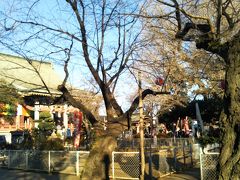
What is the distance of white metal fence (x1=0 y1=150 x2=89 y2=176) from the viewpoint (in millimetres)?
15922

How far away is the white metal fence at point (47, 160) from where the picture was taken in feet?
52.2

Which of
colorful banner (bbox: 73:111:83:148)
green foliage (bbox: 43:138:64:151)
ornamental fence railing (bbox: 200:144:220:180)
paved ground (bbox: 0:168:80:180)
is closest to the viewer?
ornamental fence railing (bbox: 200:144:220:180)

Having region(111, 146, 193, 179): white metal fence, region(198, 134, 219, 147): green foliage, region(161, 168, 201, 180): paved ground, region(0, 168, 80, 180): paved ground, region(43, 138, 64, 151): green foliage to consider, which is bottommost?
region(0, 168, 80, 180): paved ground

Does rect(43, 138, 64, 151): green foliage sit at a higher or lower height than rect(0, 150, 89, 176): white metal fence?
higher

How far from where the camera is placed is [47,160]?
57.5 ft

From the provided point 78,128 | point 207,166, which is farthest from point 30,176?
point 78,128

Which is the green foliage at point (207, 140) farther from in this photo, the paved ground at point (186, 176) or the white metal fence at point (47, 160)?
the white metal fence at point (47, 160)

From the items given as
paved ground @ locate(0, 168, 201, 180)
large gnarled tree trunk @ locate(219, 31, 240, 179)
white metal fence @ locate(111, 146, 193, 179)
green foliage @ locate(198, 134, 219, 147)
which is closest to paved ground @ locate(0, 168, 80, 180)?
paved ground @ locate(0, 168, 201, 180)

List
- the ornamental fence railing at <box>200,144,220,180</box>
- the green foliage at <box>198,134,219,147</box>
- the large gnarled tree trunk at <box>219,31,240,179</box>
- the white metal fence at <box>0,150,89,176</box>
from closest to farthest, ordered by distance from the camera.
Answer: the large gnarled tree trunk at <box>219,31,240,179</box> → the ornamental fence railing at <box>200,144,220,180</box> → the green foliage at <box>198,134,219,147</box> → the white metal fence at <box>0,150,89,176</box>

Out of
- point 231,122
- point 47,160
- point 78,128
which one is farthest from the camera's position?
point 78,128

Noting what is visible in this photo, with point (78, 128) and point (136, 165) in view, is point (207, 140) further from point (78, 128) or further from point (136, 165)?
point (78, 128)

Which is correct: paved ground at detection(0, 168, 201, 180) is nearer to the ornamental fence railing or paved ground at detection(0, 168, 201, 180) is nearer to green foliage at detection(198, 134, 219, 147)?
green foliage at detection(198, 134, 219, 147)

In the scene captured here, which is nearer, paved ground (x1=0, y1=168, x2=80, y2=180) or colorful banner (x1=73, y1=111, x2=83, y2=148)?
paved ground (x1=0, y1=168, x2=80, y2=180)

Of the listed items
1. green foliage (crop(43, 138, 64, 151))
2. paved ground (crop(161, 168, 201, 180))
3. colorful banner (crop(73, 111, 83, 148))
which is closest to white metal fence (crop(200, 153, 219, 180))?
paved ground (crop(161, 168, 201, 180))
